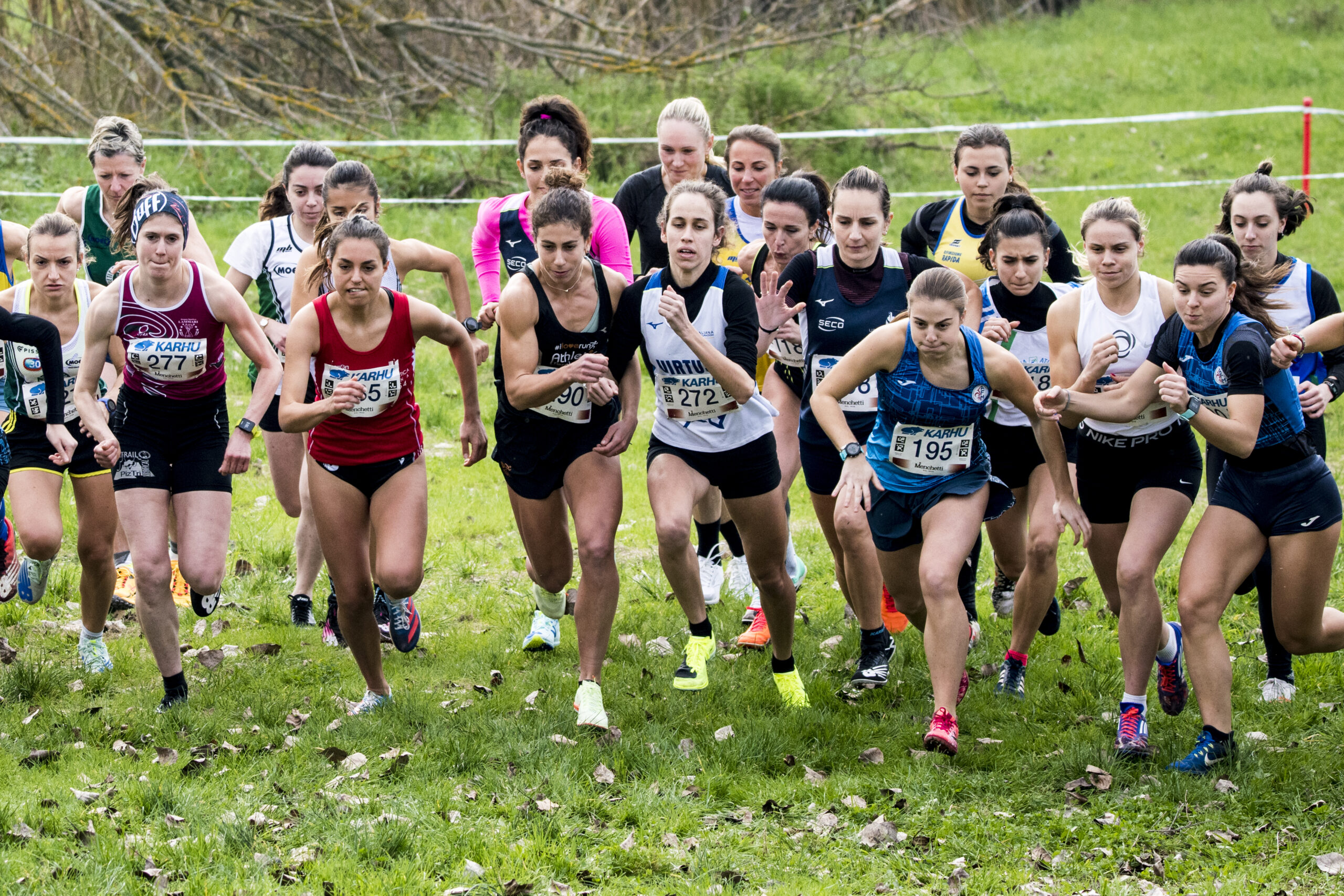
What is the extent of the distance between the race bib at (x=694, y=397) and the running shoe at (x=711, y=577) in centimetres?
175

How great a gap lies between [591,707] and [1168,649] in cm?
253

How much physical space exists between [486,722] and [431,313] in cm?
179

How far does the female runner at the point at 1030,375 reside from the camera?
593cm

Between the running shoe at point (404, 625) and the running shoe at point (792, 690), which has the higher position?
the running shoe at point (404, 625)

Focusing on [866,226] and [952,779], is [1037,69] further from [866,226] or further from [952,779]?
[952,779]

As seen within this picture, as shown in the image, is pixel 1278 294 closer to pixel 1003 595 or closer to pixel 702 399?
pixel 1003 595

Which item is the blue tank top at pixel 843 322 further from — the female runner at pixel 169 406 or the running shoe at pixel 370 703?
the female runner at pixel 169 406

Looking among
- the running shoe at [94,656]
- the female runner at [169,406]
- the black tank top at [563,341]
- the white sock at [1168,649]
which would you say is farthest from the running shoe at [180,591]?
the white sock at [1168,649]

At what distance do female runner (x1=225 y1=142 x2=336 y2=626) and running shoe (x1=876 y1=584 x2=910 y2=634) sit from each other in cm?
298

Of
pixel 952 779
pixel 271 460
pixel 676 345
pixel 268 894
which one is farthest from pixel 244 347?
pixel 952 779

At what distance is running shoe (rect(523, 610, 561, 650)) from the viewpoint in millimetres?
6777

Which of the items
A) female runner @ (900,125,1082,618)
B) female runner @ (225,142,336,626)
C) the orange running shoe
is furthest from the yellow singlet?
female runner @ (225,142,336,626)

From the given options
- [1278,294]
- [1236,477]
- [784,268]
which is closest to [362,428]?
[784,268]

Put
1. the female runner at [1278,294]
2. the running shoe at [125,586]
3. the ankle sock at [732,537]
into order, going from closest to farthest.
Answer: the female runner at [1278,294]
the running shoe at [125,586]
the ankle sock at [732,537]
